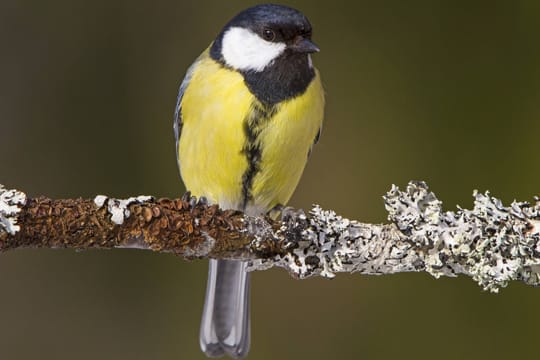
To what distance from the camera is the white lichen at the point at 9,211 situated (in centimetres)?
110

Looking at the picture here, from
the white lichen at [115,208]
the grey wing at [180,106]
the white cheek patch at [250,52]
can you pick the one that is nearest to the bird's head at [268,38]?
the white cheek patch at [250,52]

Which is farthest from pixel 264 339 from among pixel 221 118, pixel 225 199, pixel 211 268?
pixel 221 118

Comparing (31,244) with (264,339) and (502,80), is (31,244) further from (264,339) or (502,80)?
(502,80)

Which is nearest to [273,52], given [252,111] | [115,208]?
[252,111]

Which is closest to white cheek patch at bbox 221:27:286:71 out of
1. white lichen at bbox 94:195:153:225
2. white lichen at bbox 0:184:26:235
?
white lichen at bbox 94:195:153:225

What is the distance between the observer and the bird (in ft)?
5.33

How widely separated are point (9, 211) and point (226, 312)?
0.88 metres

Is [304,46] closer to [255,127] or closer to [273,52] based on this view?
[273,52]

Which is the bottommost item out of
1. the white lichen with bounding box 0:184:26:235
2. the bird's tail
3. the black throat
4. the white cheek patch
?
the white lichen with bounding box 0:184:26:235

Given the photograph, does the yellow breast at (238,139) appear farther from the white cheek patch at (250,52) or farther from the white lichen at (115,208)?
the white lichen at (115,208)

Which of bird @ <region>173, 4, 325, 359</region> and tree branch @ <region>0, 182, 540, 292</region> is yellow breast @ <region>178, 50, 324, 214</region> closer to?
bird @ <region>173, 4, 325, 359</region>

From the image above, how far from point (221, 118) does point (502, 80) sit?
79 centimetres

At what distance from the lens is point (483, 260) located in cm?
124

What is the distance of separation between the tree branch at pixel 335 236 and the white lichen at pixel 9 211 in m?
0.04
